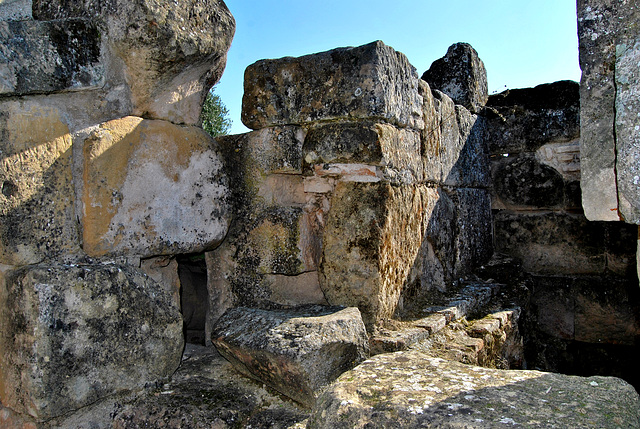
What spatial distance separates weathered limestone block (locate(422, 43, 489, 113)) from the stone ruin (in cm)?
86

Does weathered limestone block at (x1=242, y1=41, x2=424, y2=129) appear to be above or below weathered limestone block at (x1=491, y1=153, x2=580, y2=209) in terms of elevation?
above

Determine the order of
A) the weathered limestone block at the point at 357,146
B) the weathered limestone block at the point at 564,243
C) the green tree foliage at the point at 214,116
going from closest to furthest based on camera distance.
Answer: the weathered limestone block at the point at 357,146, the weathered limestone block at the point at 564,243, the green tree foliage at the point at 214,116

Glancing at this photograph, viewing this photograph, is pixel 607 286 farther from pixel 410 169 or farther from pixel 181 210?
pixel 181 210

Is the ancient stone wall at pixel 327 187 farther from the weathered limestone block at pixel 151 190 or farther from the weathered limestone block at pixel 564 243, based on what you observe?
the weathered limestone block at pixel 564 243

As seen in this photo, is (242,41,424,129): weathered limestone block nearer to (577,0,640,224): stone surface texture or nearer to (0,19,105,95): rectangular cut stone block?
(0,19,105,95): rectangular cut stone block

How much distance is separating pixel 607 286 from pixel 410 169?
7.45ft

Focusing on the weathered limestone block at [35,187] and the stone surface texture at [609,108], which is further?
the weathered limestone block at [35,187]

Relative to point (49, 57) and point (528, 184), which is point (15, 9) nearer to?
point (49, 57)

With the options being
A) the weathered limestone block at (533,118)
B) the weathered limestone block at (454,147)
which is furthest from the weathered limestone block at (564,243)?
the weathered limestone block at (533,118)

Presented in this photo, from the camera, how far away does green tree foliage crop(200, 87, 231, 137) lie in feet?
35.9

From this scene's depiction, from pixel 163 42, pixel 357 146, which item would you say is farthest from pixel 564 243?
pixel 163 42

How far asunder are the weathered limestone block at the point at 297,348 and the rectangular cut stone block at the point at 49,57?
4.18ft

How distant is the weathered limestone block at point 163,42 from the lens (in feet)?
7.25

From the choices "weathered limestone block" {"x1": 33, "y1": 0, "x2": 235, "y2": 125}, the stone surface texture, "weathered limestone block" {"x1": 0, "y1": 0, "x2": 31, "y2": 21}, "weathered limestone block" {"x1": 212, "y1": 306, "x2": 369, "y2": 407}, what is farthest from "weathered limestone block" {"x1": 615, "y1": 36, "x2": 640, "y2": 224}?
"weathered limestone block" {"x1": 0, "y1": 0, "x2": 31, "y2": 21}
